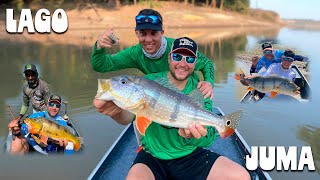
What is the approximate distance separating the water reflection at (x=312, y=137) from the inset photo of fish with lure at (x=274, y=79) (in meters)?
0.81

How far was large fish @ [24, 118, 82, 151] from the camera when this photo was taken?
604cm

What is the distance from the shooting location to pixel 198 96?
11.7 feet

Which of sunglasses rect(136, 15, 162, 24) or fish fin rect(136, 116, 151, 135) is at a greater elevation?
sunglasses rect(136, 15, 162, 24)

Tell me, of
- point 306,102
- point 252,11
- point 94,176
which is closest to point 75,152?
point 94,176

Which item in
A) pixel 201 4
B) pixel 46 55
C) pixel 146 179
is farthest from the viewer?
pixel 201 4

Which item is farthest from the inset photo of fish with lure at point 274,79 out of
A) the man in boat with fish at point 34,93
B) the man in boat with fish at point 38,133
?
the man in boat with fish at point 34,93

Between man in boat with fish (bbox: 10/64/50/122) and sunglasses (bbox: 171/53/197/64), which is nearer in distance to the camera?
sunglasses (bbox: 171/53/197/64)

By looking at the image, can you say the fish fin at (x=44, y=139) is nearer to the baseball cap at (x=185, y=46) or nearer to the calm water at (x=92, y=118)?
Answer: the calm water at (x=92, y=118)

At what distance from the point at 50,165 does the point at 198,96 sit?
4.37m

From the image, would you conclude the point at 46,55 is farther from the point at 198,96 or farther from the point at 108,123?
the point at 198,96

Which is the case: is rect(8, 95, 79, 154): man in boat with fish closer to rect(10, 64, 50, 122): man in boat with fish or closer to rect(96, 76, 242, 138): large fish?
rect(10, 64, 50, 122): man in boat with fish

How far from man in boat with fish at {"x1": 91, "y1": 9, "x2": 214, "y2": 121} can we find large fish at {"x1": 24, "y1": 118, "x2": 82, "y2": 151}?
171cm

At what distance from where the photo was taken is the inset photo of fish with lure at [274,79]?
26.1 ft

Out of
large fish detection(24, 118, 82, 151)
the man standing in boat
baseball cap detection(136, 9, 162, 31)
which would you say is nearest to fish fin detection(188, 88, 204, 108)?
baseball cap detection(136, 9, 162, 31)
